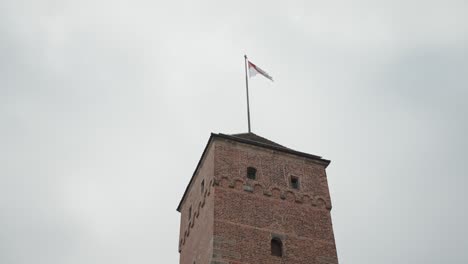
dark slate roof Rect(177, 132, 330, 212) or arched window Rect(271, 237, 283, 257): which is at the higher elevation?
dark slate roof Rect(177, 132, 330, 212)

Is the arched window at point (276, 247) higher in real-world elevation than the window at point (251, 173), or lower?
lower

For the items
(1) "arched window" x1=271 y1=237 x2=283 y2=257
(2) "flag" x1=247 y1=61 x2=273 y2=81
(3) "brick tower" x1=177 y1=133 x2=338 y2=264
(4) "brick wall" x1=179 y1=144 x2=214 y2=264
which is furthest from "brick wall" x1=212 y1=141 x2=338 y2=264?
(2) "flag" x1=247 y1=61 x2=273 y2=81

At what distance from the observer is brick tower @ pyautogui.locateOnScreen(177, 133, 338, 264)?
2219cm

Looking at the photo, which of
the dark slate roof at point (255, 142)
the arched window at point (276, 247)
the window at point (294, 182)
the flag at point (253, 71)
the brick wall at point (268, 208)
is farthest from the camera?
the flag at point (253, 71)

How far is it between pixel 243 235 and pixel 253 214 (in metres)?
1.26

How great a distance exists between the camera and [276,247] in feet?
74.6

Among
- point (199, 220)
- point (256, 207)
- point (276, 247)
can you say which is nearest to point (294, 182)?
point (256, 207)

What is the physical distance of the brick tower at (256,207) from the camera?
72.8ft

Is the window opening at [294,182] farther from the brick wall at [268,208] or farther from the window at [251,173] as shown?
the window at [251,173]

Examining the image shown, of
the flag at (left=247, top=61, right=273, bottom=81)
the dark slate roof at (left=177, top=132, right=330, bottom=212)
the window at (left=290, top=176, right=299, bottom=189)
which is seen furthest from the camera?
the flag at (left=247, top=61, right=273, bottom=81)

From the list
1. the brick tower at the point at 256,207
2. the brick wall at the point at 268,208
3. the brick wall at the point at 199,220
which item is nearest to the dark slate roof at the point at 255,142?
the brick tower at the point at 256,207

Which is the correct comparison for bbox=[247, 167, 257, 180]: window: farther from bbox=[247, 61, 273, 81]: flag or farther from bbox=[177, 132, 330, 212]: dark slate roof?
bbox=[247, 61, 273, 81]: flag

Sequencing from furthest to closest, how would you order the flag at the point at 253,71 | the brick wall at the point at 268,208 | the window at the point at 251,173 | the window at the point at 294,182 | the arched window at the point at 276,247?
the flag at the point at 253,71, the window at the point at 294,182, the window at the point at 251,173, the arched window at the point at 276,247, the brick wall at the point at 268,208

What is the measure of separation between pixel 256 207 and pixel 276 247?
6.31 ft
